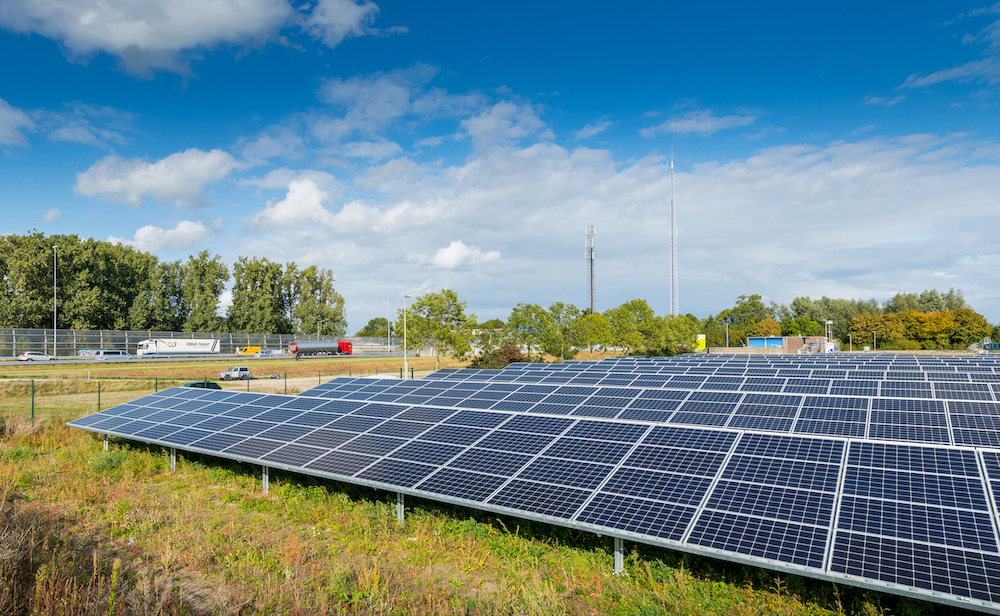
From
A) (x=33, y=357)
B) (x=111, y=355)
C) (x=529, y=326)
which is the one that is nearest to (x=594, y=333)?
(x=529, y=326)

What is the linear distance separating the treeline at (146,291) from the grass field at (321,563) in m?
72.9

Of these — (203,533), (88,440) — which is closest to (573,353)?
(88,440)

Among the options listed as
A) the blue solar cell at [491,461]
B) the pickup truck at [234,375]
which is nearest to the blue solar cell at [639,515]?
the blue solar cell at [491,461]

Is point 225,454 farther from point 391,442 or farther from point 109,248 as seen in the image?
point 109,248

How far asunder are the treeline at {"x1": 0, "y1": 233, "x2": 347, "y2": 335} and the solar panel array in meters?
74.4

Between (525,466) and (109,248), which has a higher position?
(109,248)

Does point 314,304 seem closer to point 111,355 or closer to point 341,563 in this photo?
point 111,355

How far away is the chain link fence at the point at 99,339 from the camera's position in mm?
65312

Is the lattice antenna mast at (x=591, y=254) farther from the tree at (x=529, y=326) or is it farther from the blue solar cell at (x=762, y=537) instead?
the blue solar cell at (x=762, y=537)

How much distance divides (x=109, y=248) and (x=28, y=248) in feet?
44.9

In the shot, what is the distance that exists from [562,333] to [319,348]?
190 feet

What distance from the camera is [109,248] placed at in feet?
296

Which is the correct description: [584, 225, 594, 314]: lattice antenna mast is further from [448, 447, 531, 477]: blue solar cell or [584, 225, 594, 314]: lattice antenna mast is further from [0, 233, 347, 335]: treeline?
[448, 447, 531, 477]: blue solar cell

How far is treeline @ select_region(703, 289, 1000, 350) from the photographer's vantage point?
107688 millimetres
